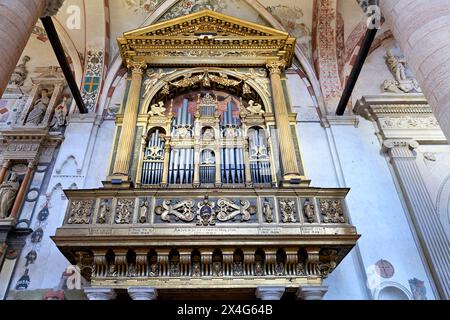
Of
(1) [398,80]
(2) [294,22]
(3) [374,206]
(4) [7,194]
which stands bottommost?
(3) [374,206]

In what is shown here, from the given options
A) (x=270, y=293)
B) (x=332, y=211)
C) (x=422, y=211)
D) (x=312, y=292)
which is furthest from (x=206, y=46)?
(x=312, y=292)

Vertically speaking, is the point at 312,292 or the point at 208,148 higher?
the point at 208,148

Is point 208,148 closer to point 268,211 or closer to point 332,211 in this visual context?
point 268,211

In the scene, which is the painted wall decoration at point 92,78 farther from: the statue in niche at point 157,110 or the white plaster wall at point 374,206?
the white plaster wall at point 374,206

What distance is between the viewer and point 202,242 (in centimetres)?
639

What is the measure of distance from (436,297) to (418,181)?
8.39 feet

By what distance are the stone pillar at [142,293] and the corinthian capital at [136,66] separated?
564 cm

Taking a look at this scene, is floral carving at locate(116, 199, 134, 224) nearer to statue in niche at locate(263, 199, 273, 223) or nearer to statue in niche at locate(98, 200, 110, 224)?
statue in niche at locate(98, 200, 110, 224)

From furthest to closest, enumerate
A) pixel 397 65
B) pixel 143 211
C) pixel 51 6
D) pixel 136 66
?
1. pixel 397 65
2. pixel 136 66
3. pixel 143 211
4. pixel 51 6

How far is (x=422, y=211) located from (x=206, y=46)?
664 cm

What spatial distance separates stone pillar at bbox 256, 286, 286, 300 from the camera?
620cm

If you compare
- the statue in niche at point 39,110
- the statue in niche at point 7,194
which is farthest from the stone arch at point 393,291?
the statue in niche at point 39,110

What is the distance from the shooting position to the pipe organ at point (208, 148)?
8000mm

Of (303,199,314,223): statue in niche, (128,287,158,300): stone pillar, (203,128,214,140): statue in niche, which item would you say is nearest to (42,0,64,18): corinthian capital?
(203,128,214,140): statue in niche
